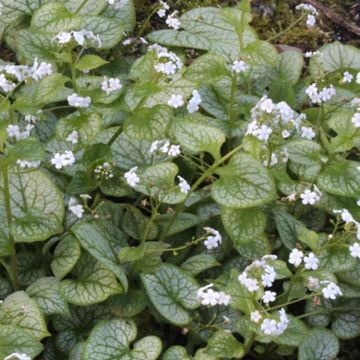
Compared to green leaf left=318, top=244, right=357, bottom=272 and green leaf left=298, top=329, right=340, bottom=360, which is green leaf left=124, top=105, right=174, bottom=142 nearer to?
green leaf left=318, top=244, right=357, bottom=272

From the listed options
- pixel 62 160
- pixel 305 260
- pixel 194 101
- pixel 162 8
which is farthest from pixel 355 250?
pixel 162 8

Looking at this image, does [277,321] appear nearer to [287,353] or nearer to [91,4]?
[287,353]

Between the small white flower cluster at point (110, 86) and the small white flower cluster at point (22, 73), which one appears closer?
the small white flower cluster at point (22, 73)

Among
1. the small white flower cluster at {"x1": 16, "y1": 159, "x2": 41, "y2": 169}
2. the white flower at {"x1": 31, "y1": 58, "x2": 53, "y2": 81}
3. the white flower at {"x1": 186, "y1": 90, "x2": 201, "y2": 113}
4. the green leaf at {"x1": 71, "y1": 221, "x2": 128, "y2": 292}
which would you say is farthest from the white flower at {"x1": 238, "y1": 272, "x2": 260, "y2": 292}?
the white flower at {"x1": 31, "y1": 58, "x2": 53, "y2": 81}

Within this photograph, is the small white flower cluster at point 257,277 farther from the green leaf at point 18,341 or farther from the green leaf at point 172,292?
the green leaf at point 18,341

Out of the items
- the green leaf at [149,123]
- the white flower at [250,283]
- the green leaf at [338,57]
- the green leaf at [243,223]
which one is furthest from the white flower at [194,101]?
the green leaf at [338,57]

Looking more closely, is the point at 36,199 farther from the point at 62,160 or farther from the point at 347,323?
the point at 347,323
